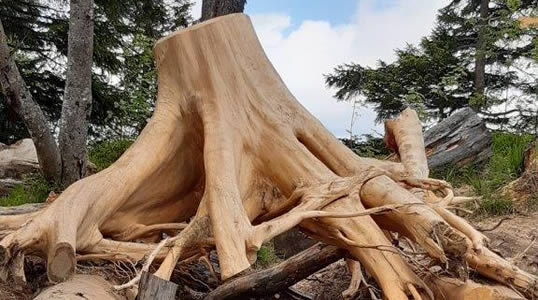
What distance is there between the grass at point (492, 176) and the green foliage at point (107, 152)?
15.0 feet

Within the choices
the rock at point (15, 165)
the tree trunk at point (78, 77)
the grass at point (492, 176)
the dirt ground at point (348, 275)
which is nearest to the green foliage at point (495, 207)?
the grass at point (492, 176)

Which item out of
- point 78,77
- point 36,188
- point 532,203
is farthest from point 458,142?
point 36,188

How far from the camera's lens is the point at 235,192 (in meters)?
3.05

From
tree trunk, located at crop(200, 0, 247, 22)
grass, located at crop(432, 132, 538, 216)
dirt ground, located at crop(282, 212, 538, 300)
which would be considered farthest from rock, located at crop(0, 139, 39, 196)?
grass, located at crop(432, 132, 538, 216)

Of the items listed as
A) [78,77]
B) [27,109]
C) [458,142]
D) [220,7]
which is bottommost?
[458,142]

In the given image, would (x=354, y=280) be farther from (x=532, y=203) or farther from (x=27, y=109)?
(x=27, y=109)

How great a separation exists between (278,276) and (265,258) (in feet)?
6.56

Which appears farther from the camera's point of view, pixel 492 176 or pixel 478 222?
pixel 492 176

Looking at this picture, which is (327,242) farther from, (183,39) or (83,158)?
(83,158)

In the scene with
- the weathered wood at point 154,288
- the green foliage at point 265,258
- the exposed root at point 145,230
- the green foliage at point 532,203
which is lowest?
the green foliage at point 265,258

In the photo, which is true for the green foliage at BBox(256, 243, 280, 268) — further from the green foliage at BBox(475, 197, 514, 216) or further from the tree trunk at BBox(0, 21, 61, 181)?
the tree trunk at BBox(0, 21, 61, 181)

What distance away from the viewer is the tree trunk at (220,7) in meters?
5.84

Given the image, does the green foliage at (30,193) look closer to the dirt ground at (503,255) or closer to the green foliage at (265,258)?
the green foliage at (265,258)

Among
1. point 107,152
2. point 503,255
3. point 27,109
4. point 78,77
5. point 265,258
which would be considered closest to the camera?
point 503,255
